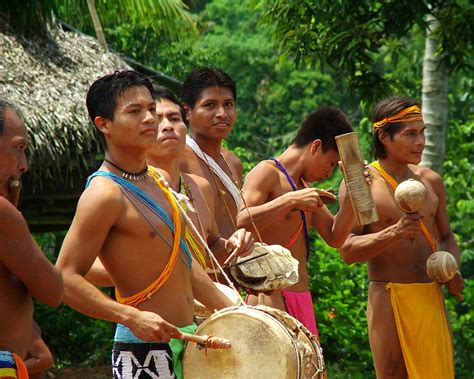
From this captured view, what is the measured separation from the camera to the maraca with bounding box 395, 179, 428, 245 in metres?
6.54

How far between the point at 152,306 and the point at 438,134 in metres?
6.38

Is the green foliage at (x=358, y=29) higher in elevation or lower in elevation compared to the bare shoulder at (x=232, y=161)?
higher

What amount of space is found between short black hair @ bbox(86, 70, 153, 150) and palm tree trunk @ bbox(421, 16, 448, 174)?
5.93 meters

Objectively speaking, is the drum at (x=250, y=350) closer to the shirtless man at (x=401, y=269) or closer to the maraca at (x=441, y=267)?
the shirtless man at (x=401, y=269)

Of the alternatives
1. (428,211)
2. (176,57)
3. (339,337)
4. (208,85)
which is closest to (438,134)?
(339,337)

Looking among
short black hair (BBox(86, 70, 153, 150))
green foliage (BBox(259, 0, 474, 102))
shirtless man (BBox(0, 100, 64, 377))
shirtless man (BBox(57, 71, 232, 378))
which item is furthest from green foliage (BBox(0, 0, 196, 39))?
shirtless man (BBox(0, 100, 64, 377))

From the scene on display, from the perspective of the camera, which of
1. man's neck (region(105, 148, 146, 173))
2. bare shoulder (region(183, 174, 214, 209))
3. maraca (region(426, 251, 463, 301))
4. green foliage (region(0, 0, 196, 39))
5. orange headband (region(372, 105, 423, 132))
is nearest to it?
man's neck (region(105, 148, 146, 173))

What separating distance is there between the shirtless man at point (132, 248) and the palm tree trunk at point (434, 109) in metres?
5.89

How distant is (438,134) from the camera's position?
1034cm

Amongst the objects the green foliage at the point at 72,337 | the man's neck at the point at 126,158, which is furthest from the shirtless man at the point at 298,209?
the green foliage at the point at 72,337

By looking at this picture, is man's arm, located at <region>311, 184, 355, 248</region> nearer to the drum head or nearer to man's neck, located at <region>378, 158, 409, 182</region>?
man's neck, located at <region>378, 158, 409, 182</region>

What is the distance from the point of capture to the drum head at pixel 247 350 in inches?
168

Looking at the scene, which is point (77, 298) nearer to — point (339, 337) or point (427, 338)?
point (427, 338)

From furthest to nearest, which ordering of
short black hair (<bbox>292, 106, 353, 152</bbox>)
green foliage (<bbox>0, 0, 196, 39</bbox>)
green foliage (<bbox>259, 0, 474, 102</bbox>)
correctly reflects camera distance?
1. green foliage (<bbox>0, 0, 196, 39</bbox>)
2. green foliage (<bbox>259, 0, 474, 102</bbox>)
3. short black hair (<bbox>292, 106, 353, 152</bbox>)
